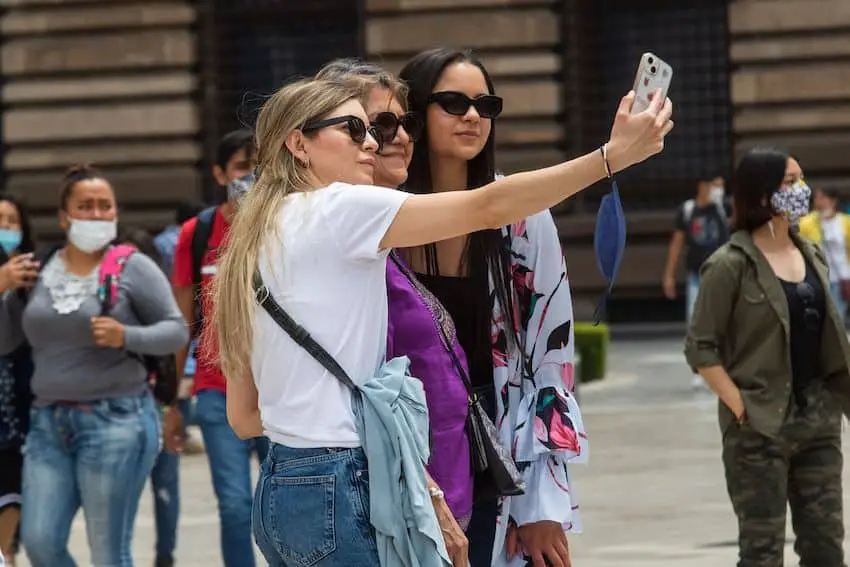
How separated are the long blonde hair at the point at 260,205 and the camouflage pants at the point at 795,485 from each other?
286 centimetres

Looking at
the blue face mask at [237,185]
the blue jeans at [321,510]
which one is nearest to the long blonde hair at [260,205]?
the blue jeans at [321,510]

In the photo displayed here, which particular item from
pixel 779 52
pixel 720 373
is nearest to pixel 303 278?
pixel 720 373

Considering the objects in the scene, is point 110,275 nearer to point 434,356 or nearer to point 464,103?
point 464,103

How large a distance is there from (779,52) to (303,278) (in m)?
14.8

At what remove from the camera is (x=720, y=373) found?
6.08m

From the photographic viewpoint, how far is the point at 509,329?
4043 millimetres

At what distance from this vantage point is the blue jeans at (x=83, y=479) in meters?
6.04

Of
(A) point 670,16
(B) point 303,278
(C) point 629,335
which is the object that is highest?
(A) point 670,16

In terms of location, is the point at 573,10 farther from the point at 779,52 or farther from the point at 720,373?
the point at 720,373

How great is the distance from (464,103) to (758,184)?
91.8 inches

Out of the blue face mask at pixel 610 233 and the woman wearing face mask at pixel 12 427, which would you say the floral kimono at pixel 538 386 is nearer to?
the blue face mask at pixel 610 233

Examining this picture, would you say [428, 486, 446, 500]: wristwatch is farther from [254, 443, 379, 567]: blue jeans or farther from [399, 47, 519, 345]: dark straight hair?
[399, 47, 519, 345]: dark straight hair

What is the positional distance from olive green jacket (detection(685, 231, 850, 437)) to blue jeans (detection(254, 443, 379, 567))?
2878 mm

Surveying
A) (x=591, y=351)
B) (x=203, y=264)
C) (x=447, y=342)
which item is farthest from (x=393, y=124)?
(x=591, y=351)
